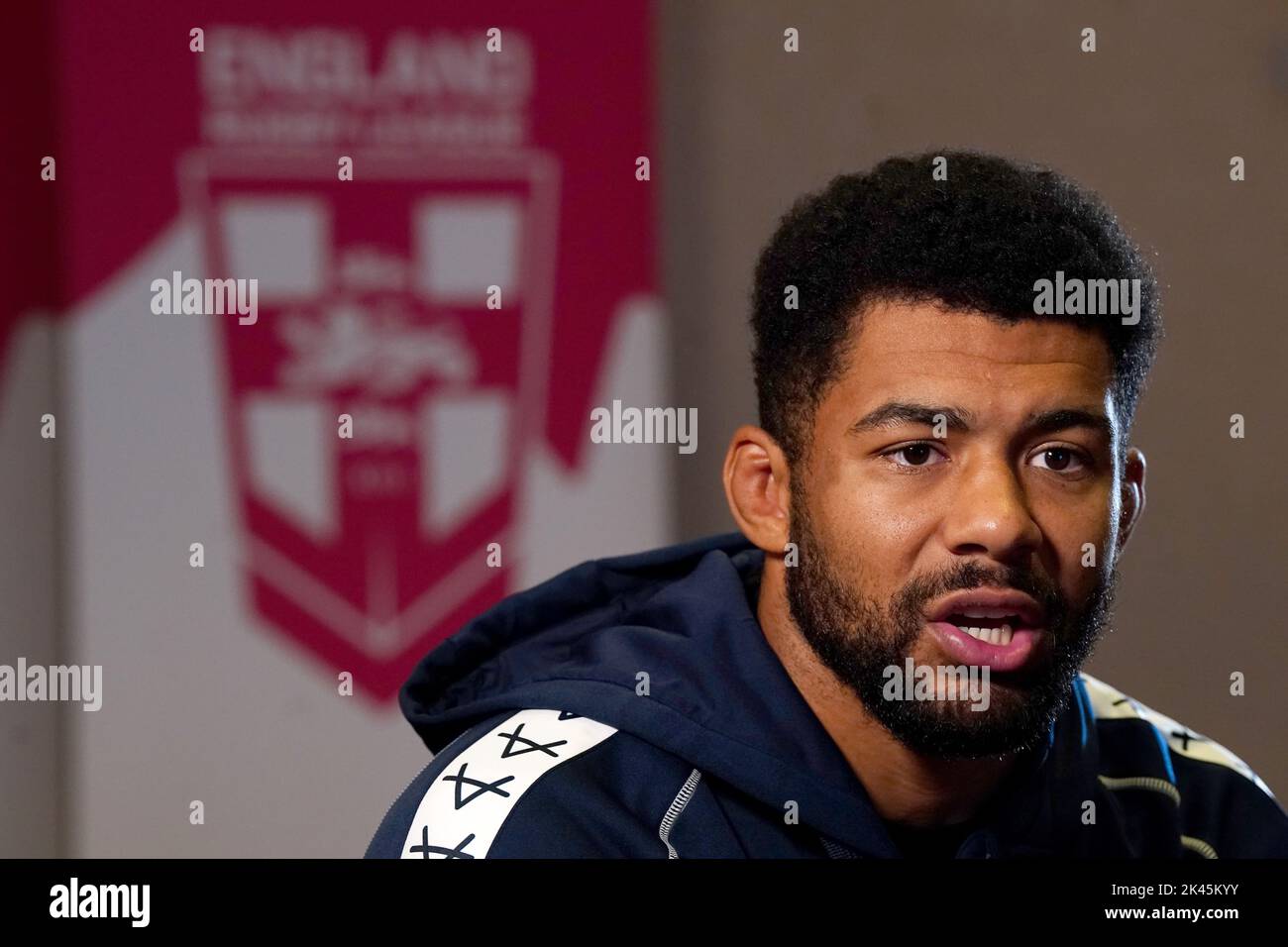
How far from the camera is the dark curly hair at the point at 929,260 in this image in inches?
46.4

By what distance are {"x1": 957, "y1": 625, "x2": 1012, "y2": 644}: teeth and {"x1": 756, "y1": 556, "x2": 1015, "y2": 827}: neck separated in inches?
5.5

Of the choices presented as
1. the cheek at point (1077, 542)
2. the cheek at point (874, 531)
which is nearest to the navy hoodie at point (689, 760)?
the cheek at point (874, 531)

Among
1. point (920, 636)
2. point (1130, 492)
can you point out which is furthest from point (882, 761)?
point (1130, 492)

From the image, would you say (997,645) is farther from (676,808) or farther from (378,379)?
(378,379)

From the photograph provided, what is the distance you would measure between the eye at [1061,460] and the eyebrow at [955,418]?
2cm

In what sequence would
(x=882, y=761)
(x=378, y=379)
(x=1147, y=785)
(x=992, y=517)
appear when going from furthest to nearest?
1. (x=378, y=379)
2. (x=1147, y=785)
3. (x=882, y=761)
4. (x=992, y=517)

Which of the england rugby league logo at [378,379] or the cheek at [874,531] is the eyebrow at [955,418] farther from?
the england rugby league logo at [378,379]

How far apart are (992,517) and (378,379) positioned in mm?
1481

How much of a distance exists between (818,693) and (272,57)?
163cm

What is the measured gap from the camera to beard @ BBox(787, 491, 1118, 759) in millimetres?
1140

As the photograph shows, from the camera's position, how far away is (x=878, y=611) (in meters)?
1.17

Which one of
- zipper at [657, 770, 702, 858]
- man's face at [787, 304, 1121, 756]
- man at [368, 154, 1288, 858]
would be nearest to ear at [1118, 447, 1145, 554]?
man at [368, 154, 1288, 858]
